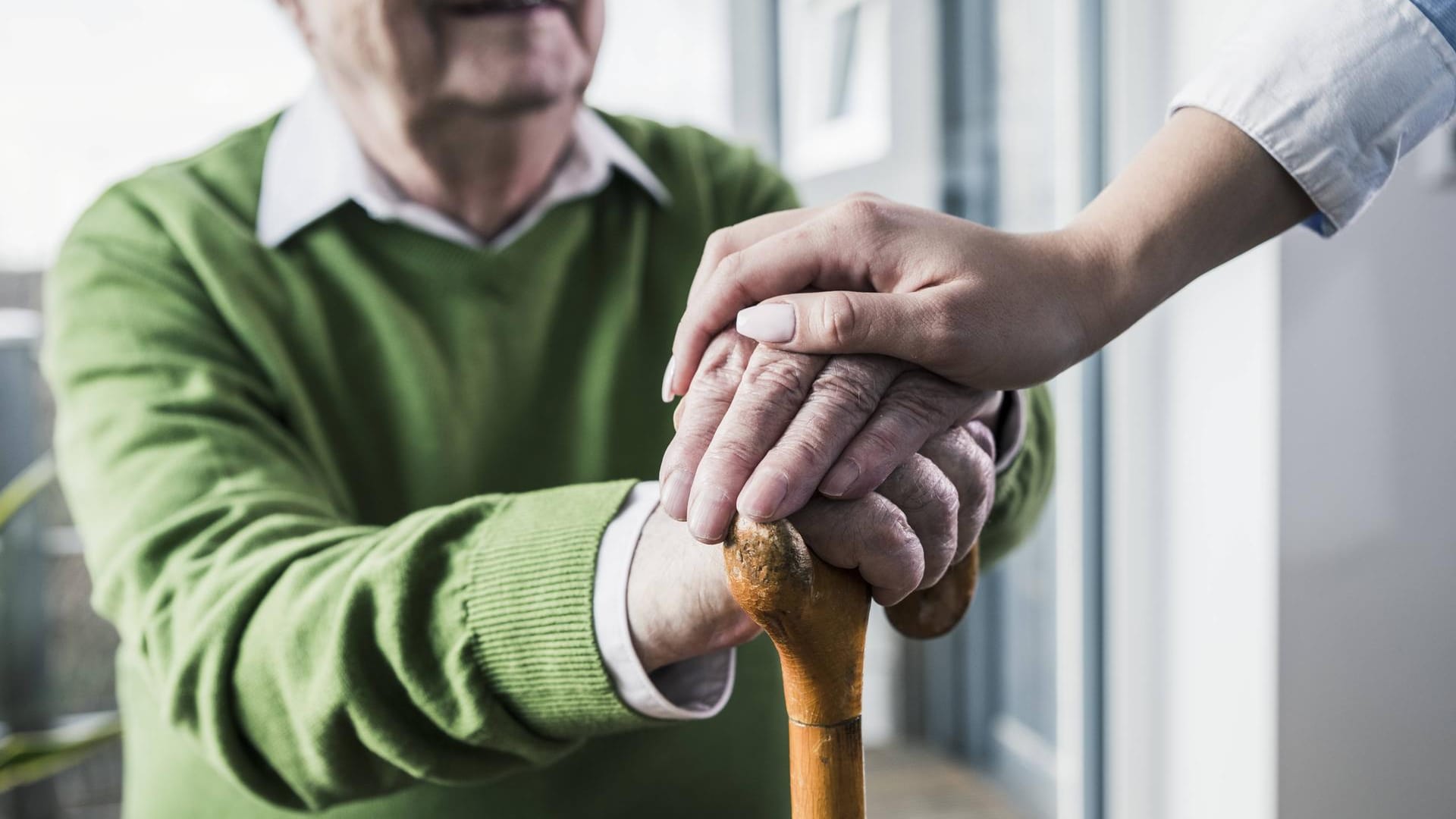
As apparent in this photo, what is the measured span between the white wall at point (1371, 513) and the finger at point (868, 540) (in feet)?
2.72

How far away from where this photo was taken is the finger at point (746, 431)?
0.47 metres

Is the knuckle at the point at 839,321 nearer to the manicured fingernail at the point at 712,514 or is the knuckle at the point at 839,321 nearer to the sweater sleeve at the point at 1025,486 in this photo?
the manicured fingernail at the point at 712,514

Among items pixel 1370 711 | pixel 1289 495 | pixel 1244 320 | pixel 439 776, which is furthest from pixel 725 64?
pixel 439 776

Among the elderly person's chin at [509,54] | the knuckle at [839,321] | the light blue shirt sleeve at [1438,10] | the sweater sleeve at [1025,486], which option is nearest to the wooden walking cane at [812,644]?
the knuckle at [839,321]

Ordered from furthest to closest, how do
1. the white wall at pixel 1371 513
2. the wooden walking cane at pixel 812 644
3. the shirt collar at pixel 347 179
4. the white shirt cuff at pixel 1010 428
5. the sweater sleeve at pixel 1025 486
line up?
the white wall at pixel 1371 513 < the shirt collar at pixel 347 179 < the sweater sleeve at pixel 1025 486 < the white shirt cuff at pixel 1010 428 < the wooden walking cane at pixel 812 644

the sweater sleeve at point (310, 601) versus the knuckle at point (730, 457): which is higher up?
the knuckle at point (730, 457)

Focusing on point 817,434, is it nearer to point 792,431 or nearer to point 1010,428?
point 792,431

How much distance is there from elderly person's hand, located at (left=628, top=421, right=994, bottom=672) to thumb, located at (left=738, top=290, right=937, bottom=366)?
59mm

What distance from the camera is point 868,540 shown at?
489 millimetres

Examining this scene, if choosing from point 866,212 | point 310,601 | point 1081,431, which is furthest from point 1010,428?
point 1081,431

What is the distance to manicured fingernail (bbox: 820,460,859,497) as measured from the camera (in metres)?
0.49

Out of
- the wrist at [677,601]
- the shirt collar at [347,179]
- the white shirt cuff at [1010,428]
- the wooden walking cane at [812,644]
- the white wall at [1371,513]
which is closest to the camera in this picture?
the wooden walking cane at [812,644]

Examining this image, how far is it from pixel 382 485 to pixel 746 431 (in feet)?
2.09

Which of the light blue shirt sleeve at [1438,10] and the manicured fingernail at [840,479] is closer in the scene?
the manicured fingernail at [840,479]
